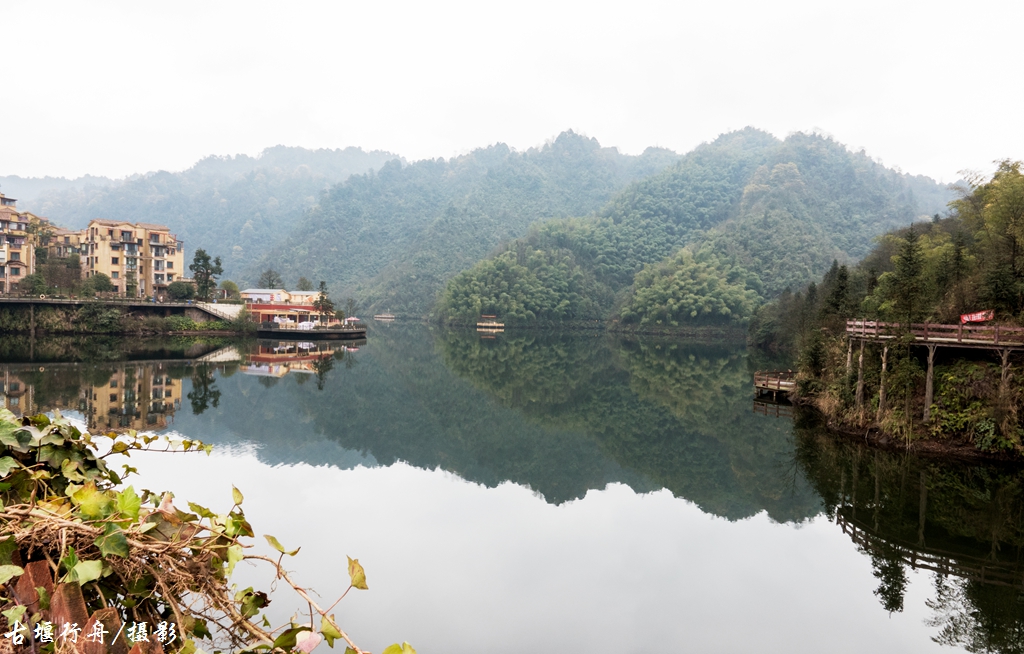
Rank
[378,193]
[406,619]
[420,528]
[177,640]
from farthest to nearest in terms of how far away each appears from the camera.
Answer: [378,193] → [420,528] → [406,619] → [177,640]

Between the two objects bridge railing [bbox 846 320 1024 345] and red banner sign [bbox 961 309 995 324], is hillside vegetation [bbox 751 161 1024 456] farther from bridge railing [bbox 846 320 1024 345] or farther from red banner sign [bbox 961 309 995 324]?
red banner sign [bbox 961 309 995 324]

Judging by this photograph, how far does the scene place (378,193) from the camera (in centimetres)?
15262

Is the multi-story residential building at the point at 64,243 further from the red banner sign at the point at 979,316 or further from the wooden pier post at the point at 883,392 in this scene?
the red banner sign at the point at 979,316

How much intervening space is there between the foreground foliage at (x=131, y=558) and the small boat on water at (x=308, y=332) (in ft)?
162

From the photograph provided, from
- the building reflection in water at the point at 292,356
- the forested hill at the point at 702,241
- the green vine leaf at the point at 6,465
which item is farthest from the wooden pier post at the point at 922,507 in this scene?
the forested hill at the point at 702,241

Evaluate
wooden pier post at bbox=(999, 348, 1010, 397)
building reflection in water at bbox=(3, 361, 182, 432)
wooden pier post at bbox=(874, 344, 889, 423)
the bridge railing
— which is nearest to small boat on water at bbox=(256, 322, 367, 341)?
building reflection in water at bbox=(3, 361, 182, 432)

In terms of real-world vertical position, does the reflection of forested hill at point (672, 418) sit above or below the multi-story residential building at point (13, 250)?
below

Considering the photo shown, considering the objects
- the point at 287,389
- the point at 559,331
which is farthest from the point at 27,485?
the point at 559,331

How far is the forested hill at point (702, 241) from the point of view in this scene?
252 ft

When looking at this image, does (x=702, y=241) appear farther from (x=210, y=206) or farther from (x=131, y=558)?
(x=210, y=206)

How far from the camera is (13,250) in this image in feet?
153

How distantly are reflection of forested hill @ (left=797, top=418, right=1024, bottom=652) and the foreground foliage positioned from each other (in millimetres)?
7640

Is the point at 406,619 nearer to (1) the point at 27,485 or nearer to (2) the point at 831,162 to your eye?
(1) the point at 27,485

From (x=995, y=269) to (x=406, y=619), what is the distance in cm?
1571
